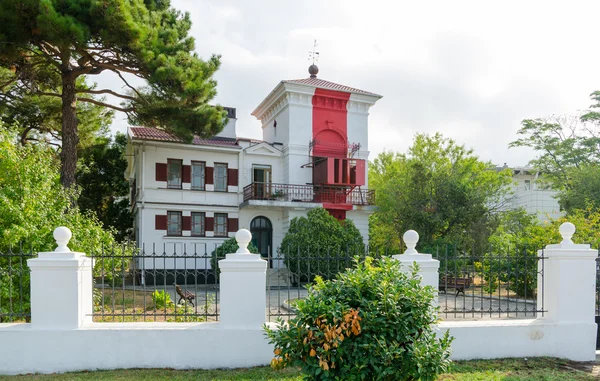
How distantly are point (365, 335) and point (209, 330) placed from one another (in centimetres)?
260

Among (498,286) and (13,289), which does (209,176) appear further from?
(498,286)

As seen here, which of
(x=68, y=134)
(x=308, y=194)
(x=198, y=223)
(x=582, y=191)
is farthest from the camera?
(x=582, y=191)

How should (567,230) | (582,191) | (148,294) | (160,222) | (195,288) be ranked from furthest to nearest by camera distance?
1. (582,191)
2. (160,222)
3. (148,294)
4. (195,288)
5. (567,230)

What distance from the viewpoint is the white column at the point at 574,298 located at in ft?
23.0

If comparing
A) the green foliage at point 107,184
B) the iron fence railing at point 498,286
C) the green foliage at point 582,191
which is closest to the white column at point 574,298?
the iron fence railing at point 498,286

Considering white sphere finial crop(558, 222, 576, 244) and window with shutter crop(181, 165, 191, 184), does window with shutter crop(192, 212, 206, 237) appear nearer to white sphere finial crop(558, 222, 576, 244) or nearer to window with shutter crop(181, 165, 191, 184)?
window with shutter crop(181, 165, 191, 184)

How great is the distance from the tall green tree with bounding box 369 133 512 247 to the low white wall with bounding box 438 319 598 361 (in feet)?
56.6

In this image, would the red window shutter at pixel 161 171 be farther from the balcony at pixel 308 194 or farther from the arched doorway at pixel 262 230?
the arched doorway at pixel 262 230

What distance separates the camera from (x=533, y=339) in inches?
278

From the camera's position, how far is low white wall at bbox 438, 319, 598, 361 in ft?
22.8

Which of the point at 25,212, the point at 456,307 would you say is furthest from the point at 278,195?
the point at 25,212

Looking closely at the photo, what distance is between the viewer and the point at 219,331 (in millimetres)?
6453

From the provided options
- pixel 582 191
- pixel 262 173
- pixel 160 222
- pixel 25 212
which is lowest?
pixel 160 222

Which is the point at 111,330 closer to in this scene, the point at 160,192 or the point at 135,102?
the point at 135,102
